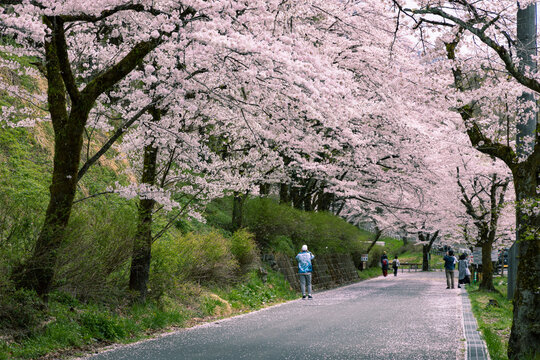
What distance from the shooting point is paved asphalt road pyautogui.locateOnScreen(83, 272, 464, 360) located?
793 cm

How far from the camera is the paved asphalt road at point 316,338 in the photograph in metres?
7.93

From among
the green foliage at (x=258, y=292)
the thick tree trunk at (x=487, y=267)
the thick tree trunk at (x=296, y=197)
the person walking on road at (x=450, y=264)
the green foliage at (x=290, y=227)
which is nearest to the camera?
the green foliage at (x=258, y=292)

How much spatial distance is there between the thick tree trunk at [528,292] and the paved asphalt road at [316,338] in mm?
963

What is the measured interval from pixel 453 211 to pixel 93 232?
26.3 meters

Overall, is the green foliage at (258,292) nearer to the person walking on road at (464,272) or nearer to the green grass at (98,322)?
the green grass at (98,322)

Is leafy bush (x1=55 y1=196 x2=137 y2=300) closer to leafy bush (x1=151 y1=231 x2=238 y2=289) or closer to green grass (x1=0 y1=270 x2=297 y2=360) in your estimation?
green grass (x1=0 y1=270 x2=297 y2=360)

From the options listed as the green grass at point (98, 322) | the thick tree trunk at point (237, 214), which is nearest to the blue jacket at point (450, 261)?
the thick tree trunk at point (237, 214)

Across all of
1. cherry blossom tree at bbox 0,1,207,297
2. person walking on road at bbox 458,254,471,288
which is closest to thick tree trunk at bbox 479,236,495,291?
person walking on road at bbox 458,254,471,288

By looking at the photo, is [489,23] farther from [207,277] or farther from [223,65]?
[207,277]

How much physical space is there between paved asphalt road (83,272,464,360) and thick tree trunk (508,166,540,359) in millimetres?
963

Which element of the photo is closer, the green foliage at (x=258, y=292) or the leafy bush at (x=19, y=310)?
the leafy bush at (x=19, y=310)

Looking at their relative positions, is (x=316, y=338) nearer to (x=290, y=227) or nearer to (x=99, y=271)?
(x=99, y=271)

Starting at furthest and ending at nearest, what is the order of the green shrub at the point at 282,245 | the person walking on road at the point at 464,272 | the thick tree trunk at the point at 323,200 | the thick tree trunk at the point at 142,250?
the thick tree trunk at the point at 323,200
the person walking on road at the point at 464,272
the green shrub at the point at 282,245
the thick tree trunk at the point at 142,250

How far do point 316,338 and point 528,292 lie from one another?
144 inches
